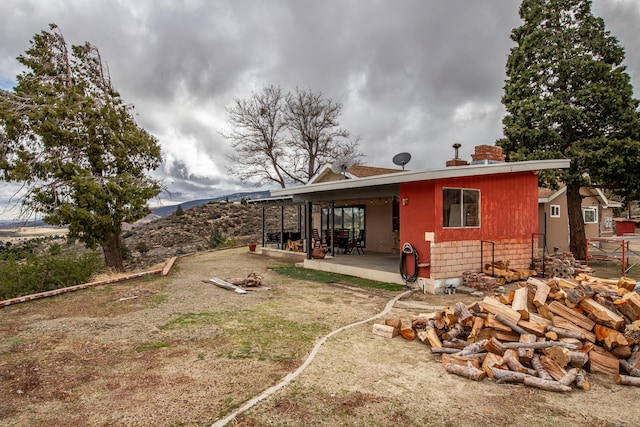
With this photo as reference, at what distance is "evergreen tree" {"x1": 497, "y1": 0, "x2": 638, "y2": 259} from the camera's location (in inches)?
479

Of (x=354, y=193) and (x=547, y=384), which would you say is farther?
(x=354, y=193)

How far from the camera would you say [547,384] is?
3.62 metres

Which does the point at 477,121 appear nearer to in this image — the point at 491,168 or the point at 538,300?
the point at 491,168

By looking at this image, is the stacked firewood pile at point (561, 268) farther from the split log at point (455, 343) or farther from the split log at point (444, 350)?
the split log at point (444, 350)

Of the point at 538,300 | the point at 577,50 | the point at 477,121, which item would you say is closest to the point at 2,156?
the point at 538,300

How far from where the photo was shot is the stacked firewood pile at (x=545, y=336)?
3.90 m

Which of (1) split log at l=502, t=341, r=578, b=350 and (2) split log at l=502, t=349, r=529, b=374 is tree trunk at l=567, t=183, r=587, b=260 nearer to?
(1) split log at l=502, t=341, r=578, b=350

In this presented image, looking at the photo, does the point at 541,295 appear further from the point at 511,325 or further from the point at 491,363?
the point at 491,363

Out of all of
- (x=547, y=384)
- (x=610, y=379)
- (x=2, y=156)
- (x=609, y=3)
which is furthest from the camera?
(x=609, y=3)

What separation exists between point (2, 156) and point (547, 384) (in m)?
14.4

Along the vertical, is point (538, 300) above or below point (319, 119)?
below

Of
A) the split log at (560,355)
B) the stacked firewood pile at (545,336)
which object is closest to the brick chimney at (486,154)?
the stacked firewood pile at (545,336)

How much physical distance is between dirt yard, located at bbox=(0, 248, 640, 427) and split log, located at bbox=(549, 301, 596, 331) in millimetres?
661

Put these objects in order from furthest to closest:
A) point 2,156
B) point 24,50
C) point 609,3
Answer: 1. point 609,3
2. point 24,50
3. point 2,156
